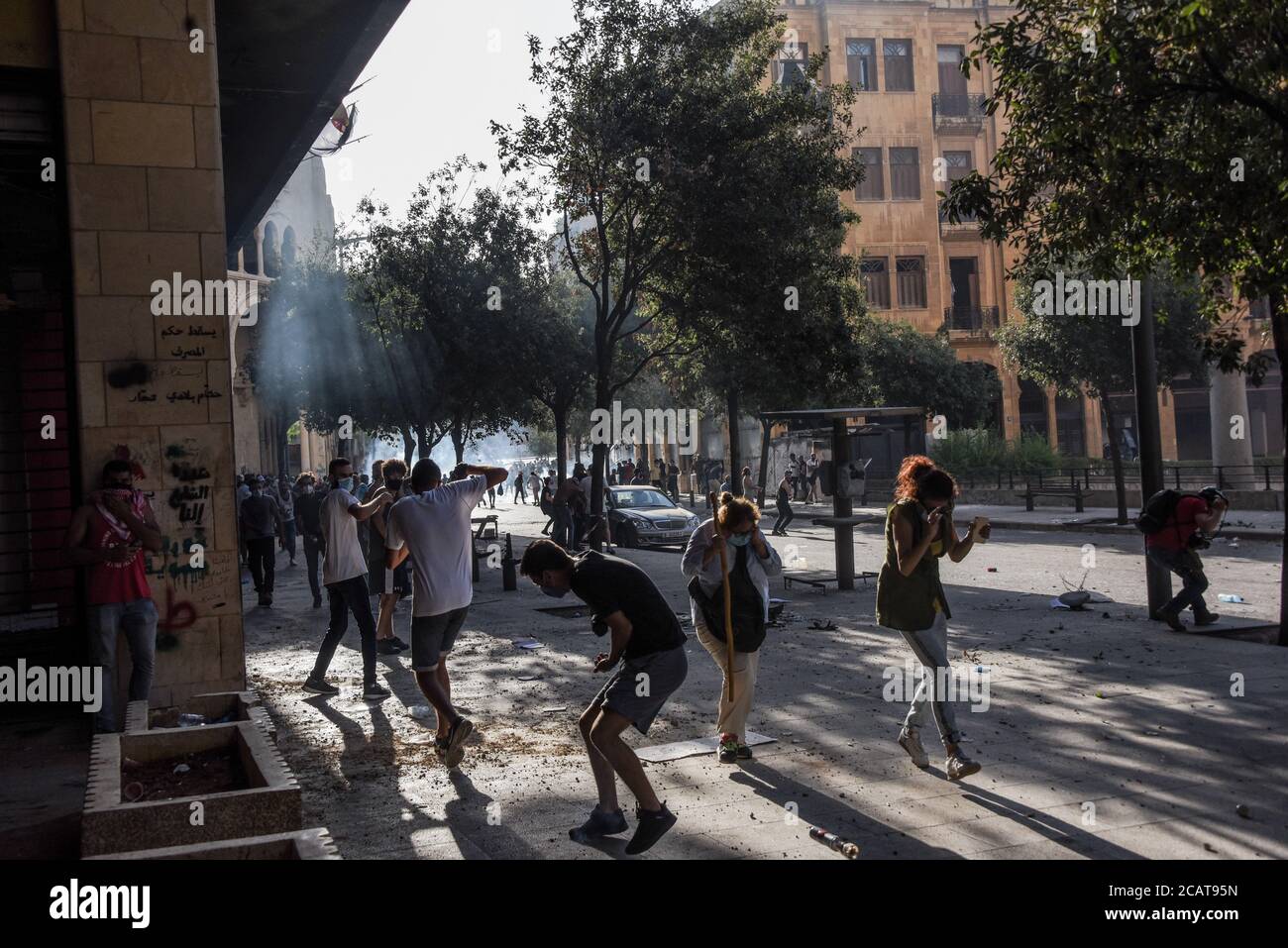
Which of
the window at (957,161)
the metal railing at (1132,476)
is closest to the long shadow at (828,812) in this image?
the metal railing at (1132,476)

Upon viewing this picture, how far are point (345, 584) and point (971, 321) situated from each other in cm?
4101

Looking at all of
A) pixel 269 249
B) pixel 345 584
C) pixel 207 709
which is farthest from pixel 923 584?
pixel 269 249

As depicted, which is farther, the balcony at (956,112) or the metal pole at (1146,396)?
the balcony at (956,112)

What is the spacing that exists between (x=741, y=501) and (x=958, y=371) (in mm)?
34783

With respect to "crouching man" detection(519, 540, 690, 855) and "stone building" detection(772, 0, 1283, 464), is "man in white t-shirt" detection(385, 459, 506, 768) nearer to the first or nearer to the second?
"crouching man" detection(519, 540, 690, 855)

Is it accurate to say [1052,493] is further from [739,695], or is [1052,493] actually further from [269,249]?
[269,249]

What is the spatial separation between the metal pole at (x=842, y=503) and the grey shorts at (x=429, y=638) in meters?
8.37

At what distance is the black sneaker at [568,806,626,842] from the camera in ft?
17.6

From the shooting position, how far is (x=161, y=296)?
8016mm

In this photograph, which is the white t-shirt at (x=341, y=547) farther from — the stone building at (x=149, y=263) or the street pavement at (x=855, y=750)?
the stone building at (x=149, y=263)

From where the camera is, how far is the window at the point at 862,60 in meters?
47.0

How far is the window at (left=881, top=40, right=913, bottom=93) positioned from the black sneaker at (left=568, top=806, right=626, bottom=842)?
46.0 metres

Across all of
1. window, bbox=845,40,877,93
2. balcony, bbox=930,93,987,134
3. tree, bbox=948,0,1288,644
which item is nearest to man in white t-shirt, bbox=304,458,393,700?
tree, bbox=948,0,1288,644
